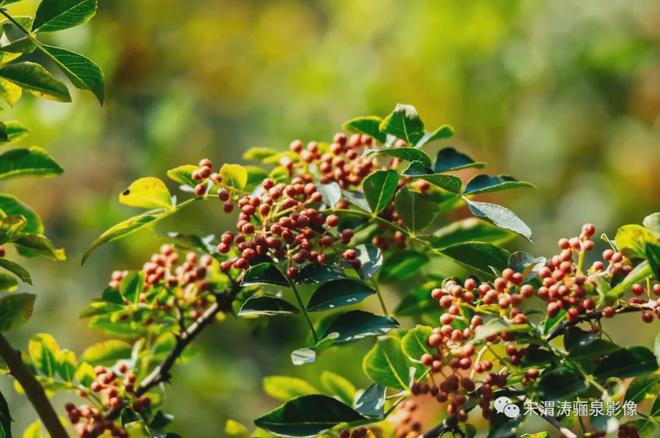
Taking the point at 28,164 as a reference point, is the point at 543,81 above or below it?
below

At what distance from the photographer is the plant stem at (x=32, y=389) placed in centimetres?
103

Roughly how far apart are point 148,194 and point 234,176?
12 centimetres

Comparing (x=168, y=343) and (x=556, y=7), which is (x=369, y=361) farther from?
(x=556, y=7)

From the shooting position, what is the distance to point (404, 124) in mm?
1109

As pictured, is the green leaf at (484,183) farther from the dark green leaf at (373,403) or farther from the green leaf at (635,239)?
the dark green leaf at (373,403)

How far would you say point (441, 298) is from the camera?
101cm

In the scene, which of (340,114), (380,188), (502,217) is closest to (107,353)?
(380,188)

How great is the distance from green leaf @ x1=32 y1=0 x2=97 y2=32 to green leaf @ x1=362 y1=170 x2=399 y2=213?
373 millimetres

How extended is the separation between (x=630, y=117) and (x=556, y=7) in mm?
567

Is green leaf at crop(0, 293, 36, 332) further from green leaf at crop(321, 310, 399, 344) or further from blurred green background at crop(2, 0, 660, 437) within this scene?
blurred green background at crop(2, 0, 660, 437)

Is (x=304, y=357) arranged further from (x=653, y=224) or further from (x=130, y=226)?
(x=653, y=224)

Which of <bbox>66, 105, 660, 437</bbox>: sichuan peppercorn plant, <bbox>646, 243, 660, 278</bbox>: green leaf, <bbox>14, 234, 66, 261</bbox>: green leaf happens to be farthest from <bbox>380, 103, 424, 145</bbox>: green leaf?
<bbox>14, 234, 66, 261</bbox>: green leaf

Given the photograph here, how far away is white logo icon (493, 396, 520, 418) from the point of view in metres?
0.92

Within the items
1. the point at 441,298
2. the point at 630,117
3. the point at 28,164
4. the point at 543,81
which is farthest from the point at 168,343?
the point at 630,117
